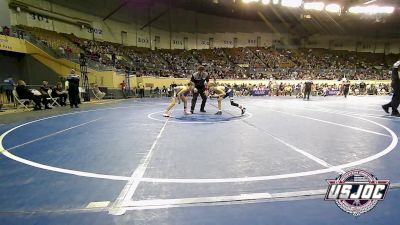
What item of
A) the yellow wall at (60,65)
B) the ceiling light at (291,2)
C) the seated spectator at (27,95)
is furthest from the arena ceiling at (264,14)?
the seated spectator at (27,95)

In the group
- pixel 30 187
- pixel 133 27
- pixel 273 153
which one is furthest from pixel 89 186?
pixel 133 27

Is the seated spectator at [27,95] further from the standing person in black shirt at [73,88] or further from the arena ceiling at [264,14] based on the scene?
the arena ceiling at [264,14]

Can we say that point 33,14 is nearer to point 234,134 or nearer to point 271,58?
point 234,134

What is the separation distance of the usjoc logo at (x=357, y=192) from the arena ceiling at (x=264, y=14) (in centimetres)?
2707

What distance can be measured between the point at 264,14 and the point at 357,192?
143 feet

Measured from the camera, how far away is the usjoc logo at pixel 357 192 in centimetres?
234

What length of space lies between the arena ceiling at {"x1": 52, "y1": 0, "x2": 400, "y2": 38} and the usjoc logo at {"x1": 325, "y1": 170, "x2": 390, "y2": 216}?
27067 mm

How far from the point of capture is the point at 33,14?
87.8 feet

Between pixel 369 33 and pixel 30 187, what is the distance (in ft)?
192

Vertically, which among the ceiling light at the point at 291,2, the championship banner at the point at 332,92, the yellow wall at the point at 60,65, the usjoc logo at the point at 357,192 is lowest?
the usjoc logo at the point at 357,192

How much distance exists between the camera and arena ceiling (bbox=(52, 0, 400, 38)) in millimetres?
32094

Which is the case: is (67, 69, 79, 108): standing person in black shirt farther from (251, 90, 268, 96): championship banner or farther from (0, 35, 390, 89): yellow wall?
(251, 90, 268, 96): championship banner

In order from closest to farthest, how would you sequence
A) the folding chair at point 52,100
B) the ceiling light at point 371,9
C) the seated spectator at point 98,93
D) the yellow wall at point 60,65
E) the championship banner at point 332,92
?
the folding chair at point 52,100 < the yellow wall at point 60,65 < the seated spectator at point 98,93 < the ceiling light at point 371,9 < the championship banner at point 332,92

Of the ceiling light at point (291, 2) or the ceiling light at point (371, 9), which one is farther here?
the ceiling light at point (371, 9)
